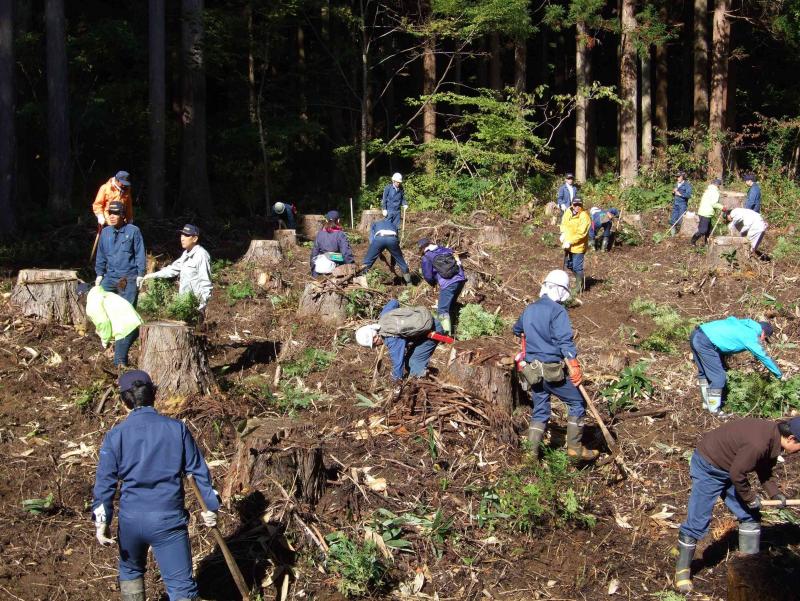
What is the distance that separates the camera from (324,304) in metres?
12.0

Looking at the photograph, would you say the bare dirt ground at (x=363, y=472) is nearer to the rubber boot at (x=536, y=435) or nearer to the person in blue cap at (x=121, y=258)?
the rubber boot at (x=536, y=435)

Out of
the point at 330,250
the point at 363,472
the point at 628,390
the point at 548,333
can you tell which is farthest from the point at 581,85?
the point at 363,472

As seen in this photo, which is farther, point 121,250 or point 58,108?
point 58,108

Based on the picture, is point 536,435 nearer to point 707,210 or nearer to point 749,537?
point 749,537

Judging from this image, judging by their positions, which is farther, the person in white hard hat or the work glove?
the person in white hard hat

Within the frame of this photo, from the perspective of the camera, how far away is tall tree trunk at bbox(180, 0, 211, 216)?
68.9 ft

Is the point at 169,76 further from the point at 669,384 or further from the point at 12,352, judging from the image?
the point at 669,384

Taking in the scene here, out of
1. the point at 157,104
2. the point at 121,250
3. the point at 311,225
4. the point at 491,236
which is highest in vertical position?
the point at 157,104

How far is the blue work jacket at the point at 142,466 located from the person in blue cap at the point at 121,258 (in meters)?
4.41

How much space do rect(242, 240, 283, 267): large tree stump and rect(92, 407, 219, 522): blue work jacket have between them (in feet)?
32.2

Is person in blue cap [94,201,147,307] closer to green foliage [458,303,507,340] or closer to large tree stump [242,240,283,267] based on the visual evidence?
green foliage [458,303,507,340]

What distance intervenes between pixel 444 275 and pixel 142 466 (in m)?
6.87

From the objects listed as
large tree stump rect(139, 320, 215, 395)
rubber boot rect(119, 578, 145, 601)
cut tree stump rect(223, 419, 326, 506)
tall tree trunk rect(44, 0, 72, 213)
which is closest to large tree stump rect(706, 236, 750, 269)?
large tree stump rect(139, 320, 215, 395)

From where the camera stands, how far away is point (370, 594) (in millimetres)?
6281
